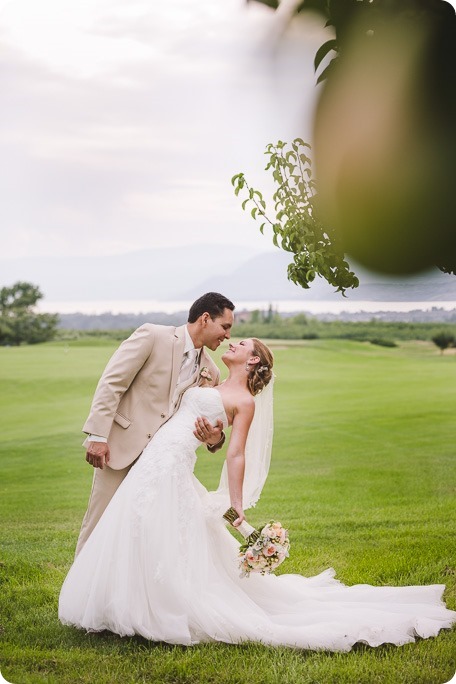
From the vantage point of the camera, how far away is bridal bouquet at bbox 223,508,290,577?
3.68m

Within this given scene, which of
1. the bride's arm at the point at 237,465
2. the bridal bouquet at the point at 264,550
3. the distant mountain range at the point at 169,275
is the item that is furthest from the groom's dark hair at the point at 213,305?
the distant mountain range at the point at 169,275

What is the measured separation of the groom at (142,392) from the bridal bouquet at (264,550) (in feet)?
1.50

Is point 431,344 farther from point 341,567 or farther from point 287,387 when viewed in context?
point 341,567

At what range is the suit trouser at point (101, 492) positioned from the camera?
4020mm

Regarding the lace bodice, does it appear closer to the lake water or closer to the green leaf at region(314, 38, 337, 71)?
the green leaf at region(314, 38, 337, 71)

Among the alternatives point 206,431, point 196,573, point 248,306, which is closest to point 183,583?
point 196,573

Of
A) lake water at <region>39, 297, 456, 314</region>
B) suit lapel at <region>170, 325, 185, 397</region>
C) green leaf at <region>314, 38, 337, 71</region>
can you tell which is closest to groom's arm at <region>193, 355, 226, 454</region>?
suit lapel at <region>170, 325, 185, 397</region>

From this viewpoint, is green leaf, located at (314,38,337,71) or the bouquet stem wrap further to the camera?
green leaf, located at (314,38,337,71)

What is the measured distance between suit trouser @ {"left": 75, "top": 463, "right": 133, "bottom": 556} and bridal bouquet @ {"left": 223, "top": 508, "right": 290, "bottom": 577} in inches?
25.8

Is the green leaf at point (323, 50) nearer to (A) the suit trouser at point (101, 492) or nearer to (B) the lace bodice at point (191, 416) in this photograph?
(B) the lace bodice at point (191, 416)

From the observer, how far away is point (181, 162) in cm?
627

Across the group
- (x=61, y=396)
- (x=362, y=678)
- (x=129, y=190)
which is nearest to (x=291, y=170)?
(x=129, y=190)

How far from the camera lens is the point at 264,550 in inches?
145

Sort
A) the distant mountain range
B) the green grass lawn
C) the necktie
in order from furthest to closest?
the distant mountain range < the necktie < the green grass lawn
